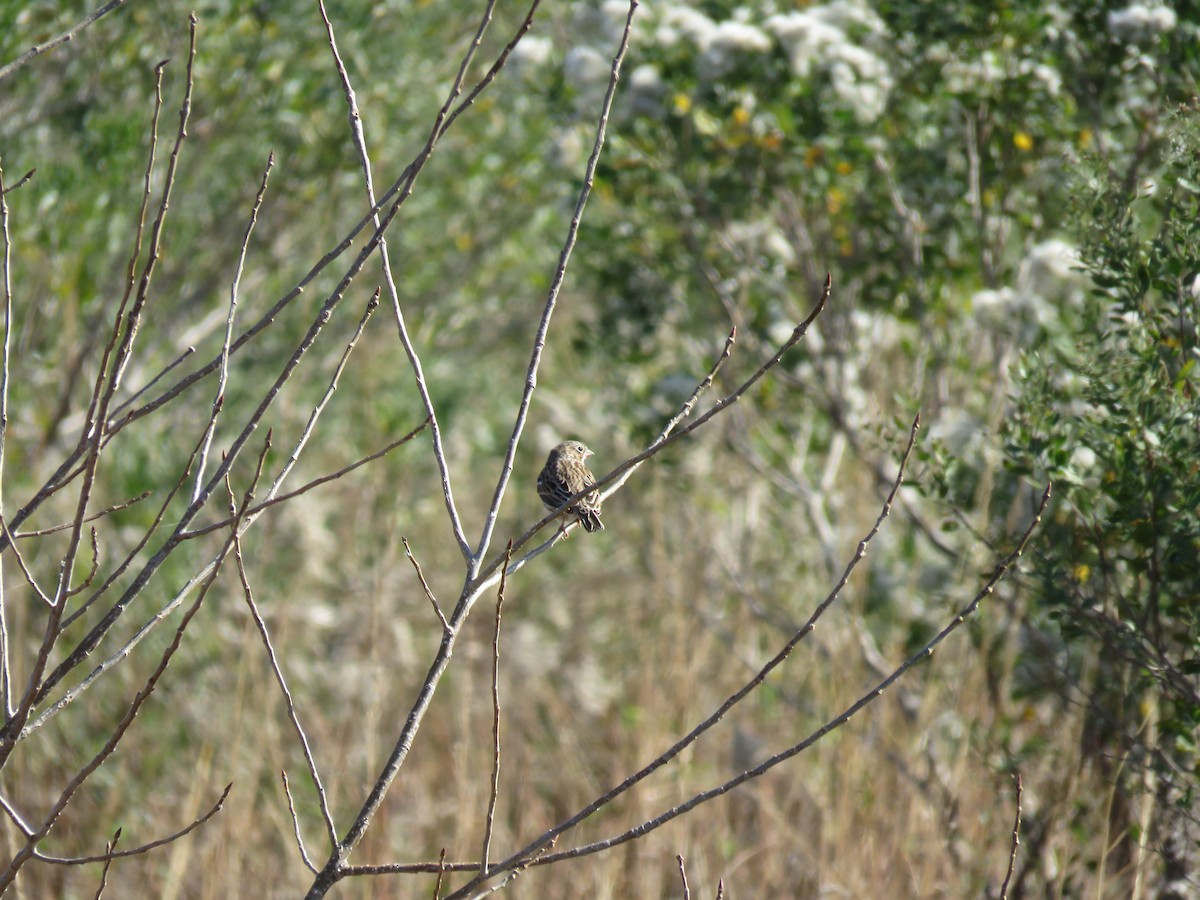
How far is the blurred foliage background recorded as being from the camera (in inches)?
132

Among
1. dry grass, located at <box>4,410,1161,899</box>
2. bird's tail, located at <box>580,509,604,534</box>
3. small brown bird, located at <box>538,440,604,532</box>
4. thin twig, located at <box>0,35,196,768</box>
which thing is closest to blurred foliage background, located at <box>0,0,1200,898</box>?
dry grass, located at <box>4,410,1161,899</box>

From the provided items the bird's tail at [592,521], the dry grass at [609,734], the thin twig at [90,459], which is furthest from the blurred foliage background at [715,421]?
the thin twig at [90,459]

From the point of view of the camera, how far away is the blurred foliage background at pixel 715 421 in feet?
11.0

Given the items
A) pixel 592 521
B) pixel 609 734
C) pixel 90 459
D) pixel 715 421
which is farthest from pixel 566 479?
pixel 609 734

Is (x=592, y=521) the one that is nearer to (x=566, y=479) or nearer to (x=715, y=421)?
(x=566, y=479)

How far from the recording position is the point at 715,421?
5.07 m

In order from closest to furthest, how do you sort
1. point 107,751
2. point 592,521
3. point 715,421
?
point 107,751 < point 592,521 < point 715,421

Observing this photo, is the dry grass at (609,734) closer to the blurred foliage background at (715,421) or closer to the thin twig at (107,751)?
the blurred foliage background at (715,421)

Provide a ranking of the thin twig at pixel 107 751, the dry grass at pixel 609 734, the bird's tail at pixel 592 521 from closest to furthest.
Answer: the thin twig at pixel 107 751 → the bird's tail at pixel 592 521 → the dry grass at pixel 609 734

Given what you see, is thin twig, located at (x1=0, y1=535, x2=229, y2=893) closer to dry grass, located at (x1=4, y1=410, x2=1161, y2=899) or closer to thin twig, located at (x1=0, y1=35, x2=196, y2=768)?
thin twig, located at (x1=0, y1=35, x2=196, y2=768)

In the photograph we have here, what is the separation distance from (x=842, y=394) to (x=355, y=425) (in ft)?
10.2

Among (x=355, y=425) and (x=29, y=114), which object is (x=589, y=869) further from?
(x=29, y=114)

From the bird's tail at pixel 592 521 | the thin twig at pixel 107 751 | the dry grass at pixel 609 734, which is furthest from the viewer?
the dry grass at pixel 609 734

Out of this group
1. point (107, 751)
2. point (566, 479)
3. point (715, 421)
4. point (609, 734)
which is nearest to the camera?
point (107, 751)
